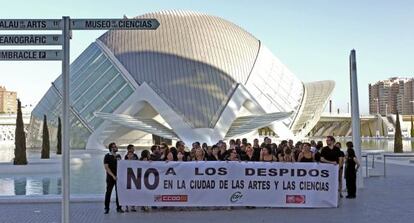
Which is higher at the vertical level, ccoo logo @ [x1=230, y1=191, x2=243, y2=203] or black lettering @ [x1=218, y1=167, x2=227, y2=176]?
black lettering @ [x1=218, y1=167, x2=227, y2=176]

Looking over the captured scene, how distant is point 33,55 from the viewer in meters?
7.10

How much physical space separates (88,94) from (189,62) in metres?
7.64

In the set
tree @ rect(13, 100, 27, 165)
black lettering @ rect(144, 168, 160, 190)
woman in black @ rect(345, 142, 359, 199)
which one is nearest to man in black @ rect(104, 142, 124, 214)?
black lettering @ rect(144, 168, 160, 190)

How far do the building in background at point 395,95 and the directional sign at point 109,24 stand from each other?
17590 cm

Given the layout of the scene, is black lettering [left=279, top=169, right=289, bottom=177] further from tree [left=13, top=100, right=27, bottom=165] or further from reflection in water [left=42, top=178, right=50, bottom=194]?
tree [left=13, top=100, right=27, bottom=165]

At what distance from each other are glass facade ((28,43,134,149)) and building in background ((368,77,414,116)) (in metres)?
147

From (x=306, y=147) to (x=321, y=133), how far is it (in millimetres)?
100440

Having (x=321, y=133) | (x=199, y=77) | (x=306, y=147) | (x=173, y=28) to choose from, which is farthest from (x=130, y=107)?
(x=321, y=133)

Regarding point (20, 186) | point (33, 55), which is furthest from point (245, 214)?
point (20, 186)

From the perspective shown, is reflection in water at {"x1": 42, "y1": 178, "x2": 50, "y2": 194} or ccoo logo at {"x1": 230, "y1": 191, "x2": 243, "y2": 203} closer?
ccoo logo at {"x1": 230, "y1": 191, "x2": 243, "y2": 203}

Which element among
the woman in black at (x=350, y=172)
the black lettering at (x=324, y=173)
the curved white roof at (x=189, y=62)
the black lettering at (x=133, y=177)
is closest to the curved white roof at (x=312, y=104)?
the curved white roof at (x=189, y=62)

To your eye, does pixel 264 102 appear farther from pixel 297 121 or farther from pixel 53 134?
pixel 53 134

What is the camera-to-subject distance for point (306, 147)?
A: 1201 centimetres

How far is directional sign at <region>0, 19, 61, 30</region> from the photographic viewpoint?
23.1ft
